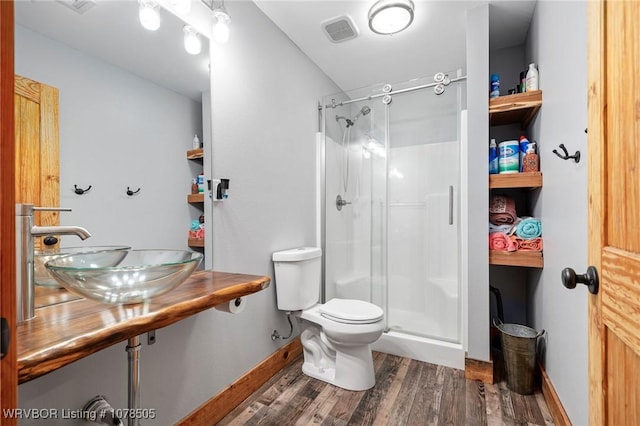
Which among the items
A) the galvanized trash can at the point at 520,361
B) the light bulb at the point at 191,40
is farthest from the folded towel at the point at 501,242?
the light bulb at the point at 191,40

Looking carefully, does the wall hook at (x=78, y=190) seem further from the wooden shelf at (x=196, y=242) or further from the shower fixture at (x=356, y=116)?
the shower fixture at (x=356, y=116)

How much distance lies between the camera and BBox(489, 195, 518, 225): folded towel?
6.46ft

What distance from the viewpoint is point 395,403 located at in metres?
1.66

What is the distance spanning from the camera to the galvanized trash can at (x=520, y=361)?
1.71 metres

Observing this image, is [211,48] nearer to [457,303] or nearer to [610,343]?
[610,343]

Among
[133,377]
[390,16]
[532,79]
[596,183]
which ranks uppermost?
[390,16]

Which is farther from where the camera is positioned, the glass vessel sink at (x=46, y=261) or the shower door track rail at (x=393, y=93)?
the shower door track rail at (x=393, y=93)

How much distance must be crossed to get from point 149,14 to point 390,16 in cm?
136

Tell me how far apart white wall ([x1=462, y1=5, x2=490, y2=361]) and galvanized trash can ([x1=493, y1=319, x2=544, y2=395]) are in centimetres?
12

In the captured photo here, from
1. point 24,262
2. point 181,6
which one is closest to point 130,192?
point 24,262

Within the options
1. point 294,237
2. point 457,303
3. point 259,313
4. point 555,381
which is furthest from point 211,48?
point 555,381

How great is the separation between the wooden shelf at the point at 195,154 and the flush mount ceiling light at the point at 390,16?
4.48 ft

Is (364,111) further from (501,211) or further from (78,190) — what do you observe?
(78,190)

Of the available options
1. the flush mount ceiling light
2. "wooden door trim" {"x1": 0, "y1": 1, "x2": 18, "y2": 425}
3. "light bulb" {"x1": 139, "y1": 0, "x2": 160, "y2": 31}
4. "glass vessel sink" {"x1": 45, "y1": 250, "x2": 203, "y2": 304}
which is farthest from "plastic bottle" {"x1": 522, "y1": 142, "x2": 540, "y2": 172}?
"wooden door trim" {"x1": 0, "y1": 1, "x2": 18, "y2": 425}
